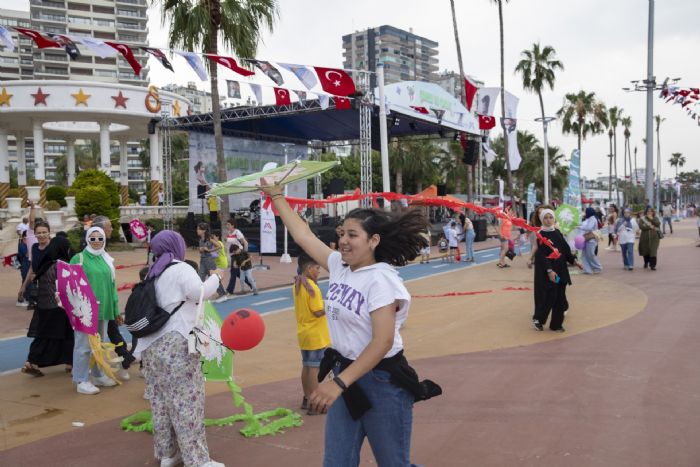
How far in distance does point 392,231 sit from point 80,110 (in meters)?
27.7

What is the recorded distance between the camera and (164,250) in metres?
3.94

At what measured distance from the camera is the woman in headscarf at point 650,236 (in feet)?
50.7

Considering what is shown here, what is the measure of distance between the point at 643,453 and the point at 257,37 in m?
16.0

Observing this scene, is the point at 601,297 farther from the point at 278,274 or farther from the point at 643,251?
the point at 278,274

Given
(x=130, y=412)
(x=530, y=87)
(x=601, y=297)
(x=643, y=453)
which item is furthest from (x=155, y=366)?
(x=530, y=87)

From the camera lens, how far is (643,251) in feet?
52.0

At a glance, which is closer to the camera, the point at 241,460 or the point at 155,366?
the point at 155,366

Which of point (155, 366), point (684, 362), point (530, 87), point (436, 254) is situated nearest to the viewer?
point (155, 366)

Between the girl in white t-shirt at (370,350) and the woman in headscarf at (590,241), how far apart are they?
44.4ft

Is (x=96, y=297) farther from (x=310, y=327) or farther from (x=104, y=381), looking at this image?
(x=310, y=327)

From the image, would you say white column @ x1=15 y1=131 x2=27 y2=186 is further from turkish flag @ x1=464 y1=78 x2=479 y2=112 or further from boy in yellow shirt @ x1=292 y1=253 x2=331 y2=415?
boy in yellow shirt @ x1=292 y1=253 x2=331 y2=415

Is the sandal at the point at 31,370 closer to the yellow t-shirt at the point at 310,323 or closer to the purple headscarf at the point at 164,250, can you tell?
the yellow t-shirt at the point at 310,323

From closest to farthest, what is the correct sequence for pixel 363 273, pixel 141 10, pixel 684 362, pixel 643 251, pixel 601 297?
pixel 363 273 < pixel 684 362 < pixel 601 297 < pixel 643 251 < pixel 141 10

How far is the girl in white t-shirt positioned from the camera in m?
2.57
